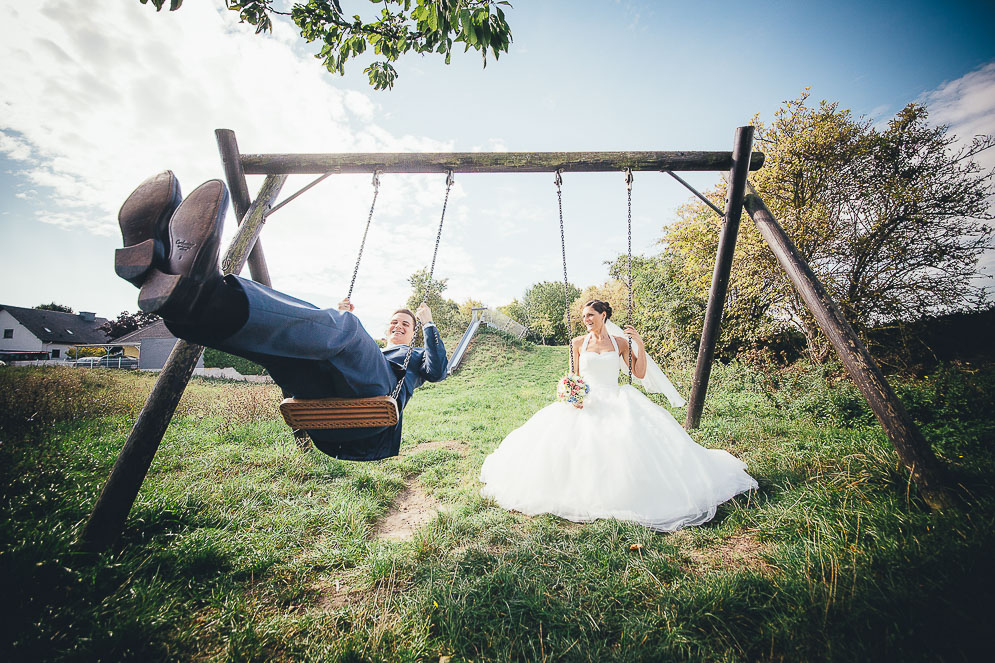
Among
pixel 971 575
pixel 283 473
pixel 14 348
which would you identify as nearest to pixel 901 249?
pixel 971 575

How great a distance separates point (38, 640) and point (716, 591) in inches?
123

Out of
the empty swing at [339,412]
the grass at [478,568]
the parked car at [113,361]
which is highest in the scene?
the empty swing at [339,412]

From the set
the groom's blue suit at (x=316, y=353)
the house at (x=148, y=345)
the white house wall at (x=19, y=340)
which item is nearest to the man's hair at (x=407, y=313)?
the groom's blue suit at (x=316, y=353)

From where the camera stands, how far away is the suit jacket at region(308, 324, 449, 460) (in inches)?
104

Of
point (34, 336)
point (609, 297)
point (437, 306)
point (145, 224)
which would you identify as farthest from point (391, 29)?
point (34, 336)

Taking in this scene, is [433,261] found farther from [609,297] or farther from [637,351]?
[609,297]

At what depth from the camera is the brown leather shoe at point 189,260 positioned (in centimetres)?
155

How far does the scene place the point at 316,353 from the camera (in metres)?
2.07

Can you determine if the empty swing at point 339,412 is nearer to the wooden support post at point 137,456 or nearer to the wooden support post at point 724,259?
the wooden support post at point 137,456

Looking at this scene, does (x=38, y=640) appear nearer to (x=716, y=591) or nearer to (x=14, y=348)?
(x=716, y=591)

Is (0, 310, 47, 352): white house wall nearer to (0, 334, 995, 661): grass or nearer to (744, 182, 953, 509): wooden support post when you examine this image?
(0, 334, 995, 661): grass

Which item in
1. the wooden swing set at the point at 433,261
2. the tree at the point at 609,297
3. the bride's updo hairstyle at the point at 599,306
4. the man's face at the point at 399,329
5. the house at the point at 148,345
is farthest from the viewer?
the house at the point at 148,345

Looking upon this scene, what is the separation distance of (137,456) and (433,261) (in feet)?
8.27

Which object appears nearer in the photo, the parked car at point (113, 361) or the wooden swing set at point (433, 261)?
the wooden swing set at point (433, 261)
